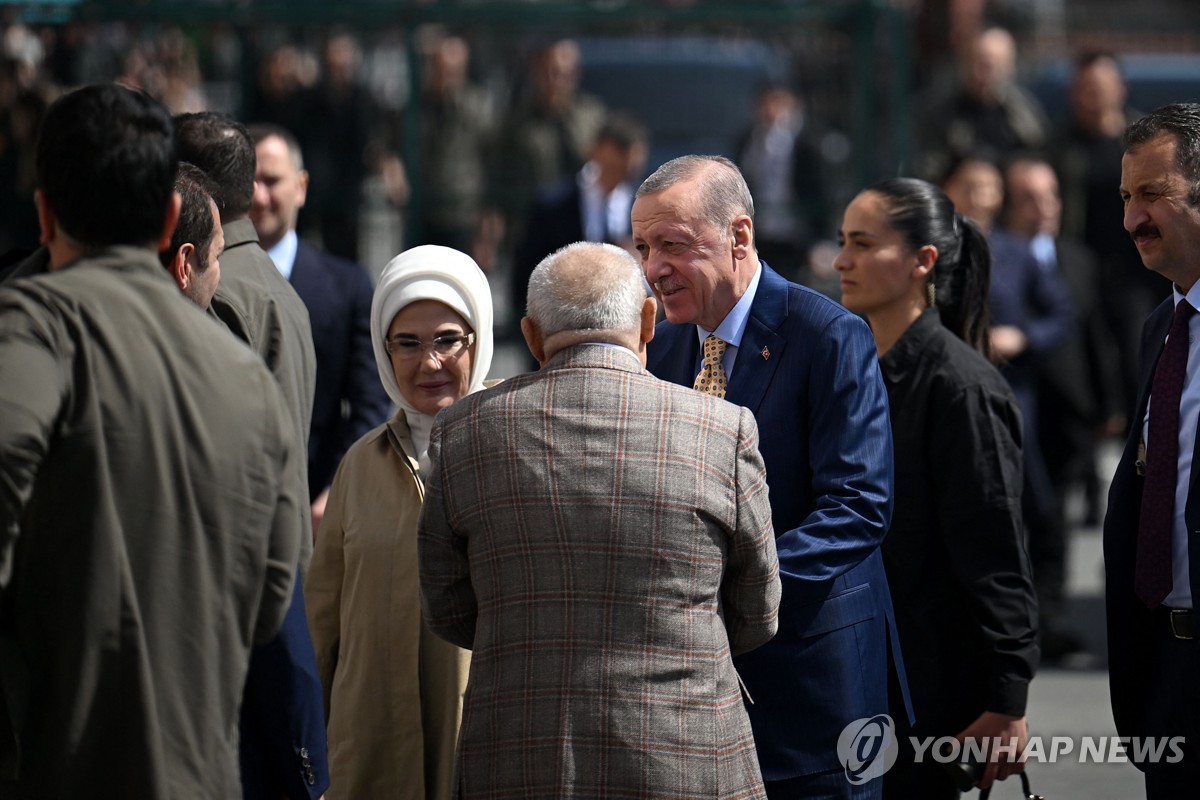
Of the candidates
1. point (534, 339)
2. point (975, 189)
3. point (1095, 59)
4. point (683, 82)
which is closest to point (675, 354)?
point (534, 339)

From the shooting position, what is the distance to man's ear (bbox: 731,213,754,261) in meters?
3.67

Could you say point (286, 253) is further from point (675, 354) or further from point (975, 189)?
point (975, 189)

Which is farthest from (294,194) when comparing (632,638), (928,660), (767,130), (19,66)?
(767,130)

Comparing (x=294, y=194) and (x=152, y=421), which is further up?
(x=294, y=194)

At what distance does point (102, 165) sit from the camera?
8.86 feet

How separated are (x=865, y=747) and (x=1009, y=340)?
4.26 metres

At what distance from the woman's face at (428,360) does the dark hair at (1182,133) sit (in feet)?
5.64

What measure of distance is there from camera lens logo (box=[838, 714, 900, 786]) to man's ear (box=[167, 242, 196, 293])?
1.74 m

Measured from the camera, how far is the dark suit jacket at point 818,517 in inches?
135

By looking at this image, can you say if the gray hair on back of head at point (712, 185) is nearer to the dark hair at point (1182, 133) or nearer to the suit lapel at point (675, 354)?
the suit lapel at point (675, 354)

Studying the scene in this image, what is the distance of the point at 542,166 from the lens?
955cm

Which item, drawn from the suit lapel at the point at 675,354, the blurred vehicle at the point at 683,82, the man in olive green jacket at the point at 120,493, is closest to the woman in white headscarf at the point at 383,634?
the suit lapel at the point at 675,354

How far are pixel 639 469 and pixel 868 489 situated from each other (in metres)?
0.72

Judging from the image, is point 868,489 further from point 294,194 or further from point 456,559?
point 294,194
